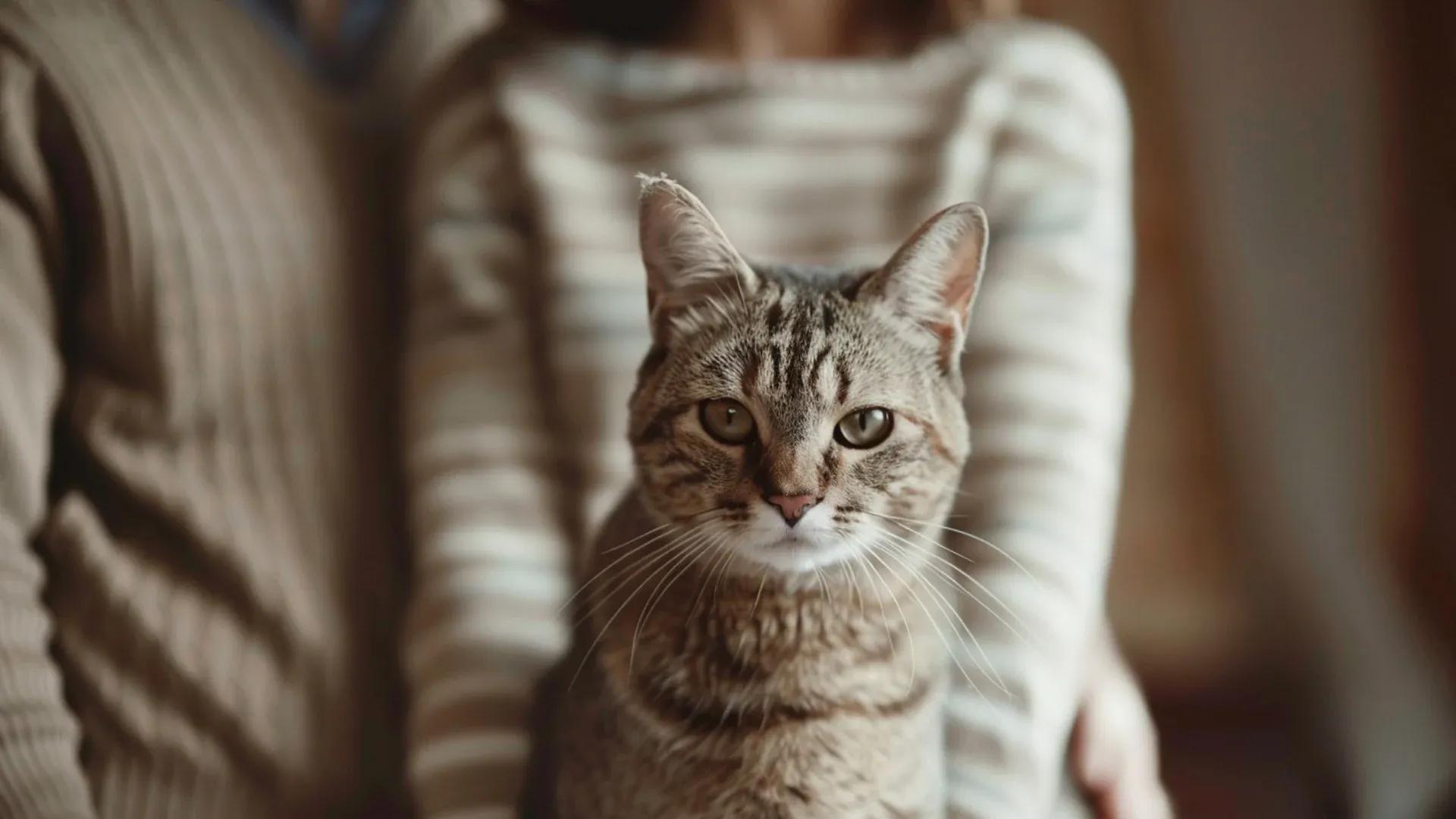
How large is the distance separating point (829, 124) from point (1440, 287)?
47 centimetres

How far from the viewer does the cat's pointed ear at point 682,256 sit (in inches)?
20.5

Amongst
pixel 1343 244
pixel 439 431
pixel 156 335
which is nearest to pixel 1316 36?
pixel 1343 244

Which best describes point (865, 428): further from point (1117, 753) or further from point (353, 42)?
point (353, 42)

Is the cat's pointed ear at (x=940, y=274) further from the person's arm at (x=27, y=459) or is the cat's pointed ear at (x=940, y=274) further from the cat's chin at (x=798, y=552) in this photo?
the person's arm at (x=27, y=459)

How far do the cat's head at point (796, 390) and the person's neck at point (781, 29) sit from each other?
0.31 meters

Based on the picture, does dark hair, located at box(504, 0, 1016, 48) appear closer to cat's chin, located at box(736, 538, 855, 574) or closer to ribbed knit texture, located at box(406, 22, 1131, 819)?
ribbed knit texture, located at box(406, 22, 1131, 819)

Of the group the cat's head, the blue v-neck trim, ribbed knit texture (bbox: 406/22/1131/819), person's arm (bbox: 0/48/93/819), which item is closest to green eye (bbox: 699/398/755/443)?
the cat's head

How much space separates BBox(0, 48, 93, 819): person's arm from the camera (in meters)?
0.59

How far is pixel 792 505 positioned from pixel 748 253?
0.29 metres

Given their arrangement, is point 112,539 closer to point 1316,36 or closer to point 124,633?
point 124,633

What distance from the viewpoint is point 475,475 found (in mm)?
743

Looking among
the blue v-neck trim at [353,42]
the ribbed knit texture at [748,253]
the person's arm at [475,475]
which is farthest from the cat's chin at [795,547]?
the blue v-neck trim at [353,42]

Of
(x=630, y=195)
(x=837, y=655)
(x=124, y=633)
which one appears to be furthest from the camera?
(x=630, y=195)

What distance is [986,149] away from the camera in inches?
29.4
